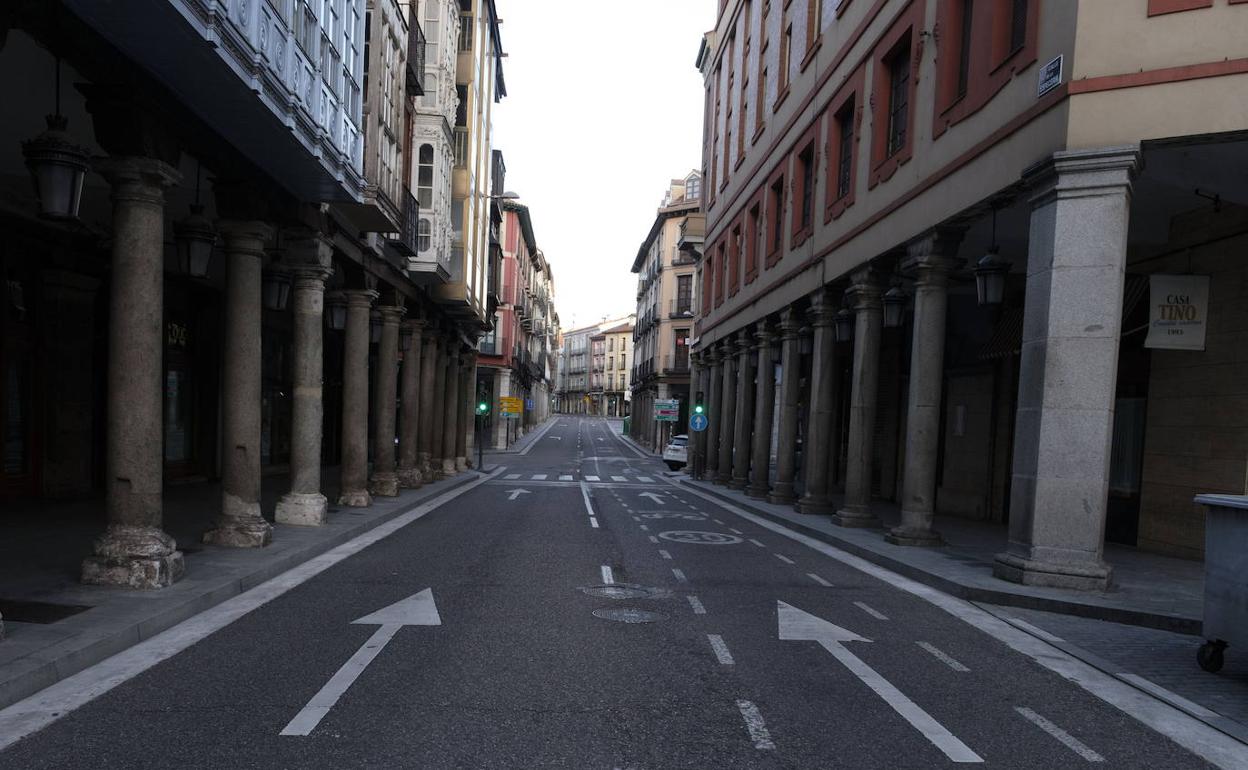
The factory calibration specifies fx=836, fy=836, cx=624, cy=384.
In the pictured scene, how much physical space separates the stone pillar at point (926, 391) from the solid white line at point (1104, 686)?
7.26 feet

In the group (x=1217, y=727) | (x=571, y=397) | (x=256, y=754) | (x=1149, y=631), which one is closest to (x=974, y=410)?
(x=1149, y=631)

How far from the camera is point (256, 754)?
4105 millimetres

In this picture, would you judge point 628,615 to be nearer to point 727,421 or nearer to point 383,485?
point 383,485

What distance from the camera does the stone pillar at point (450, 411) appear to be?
90.5 feet

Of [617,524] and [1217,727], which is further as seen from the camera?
[617,524]

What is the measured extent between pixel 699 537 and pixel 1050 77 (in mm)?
8071

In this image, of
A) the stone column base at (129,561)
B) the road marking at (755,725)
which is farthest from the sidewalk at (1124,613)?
the stone column base at (129,561)

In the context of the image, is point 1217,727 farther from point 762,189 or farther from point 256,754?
point 762,189

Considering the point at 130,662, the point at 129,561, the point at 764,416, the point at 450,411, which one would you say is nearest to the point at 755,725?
the point at 130,662

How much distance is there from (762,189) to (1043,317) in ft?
52.7

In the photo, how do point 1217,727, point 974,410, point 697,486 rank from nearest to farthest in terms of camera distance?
1. point 1217,727
2. point 974,410
3. point 697,486

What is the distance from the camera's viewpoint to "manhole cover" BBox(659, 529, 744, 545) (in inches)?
511

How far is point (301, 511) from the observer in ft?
40.9

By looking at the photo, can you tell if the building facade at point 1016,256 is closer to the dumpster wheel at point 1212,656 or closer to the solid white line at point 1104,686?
the solid white line at point 1104,686
